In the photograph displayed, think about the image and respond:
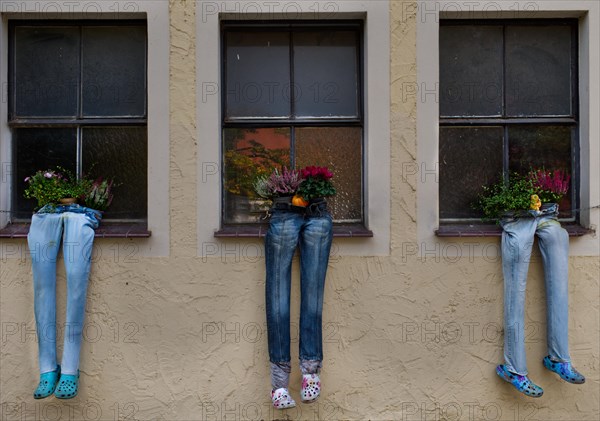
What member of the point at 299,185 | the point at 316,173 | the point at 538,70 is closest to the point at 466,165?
the point at 538,70

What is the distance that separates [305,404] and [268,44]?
3.08 m

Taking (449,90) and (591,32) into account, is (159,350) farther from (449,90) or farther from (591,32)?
(591,32)

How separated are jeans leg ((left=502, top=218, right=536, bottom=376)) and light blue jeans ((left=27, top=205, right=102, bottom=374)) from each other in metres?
3.40

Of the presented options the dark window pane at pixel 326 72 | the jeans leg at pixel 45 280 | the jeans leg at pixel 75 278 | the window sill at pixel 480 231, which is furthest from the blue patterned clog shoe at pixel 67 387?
the window sill at pixel 480 231

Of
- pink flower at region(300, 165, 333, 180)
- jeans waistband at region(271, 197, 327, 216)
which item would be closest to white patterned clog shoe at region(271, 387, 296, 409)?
jeans waistband at region(271, 197, 327, 216)

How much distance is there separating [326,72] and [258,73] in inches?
23.3

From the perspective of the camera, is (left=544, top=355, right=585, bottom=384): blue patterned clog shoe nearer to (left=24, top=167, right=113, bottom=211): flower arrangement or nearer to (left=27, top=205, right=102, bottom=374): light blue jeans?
(left=27, top=205, right=102, bottom=374): light blue jeans

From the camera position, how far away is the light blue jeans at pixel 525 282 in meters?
4.29

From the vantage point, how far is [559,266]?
14.1 feet

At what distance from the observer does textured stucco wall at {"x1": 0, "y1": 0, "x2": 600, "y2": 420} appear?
444 centimetres

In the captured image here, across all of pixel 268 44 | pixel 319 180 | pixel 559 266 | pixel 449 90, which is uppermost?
pixel 268 44

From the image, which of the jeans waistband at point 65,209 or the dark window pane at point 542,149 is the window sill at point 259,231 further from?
the dark window pane at point 542,149

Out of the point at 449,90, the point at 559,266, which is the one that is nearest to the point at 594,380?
the point at 559,266

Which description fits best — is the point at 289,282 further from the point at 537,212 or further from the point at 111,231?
the point at 537,212
